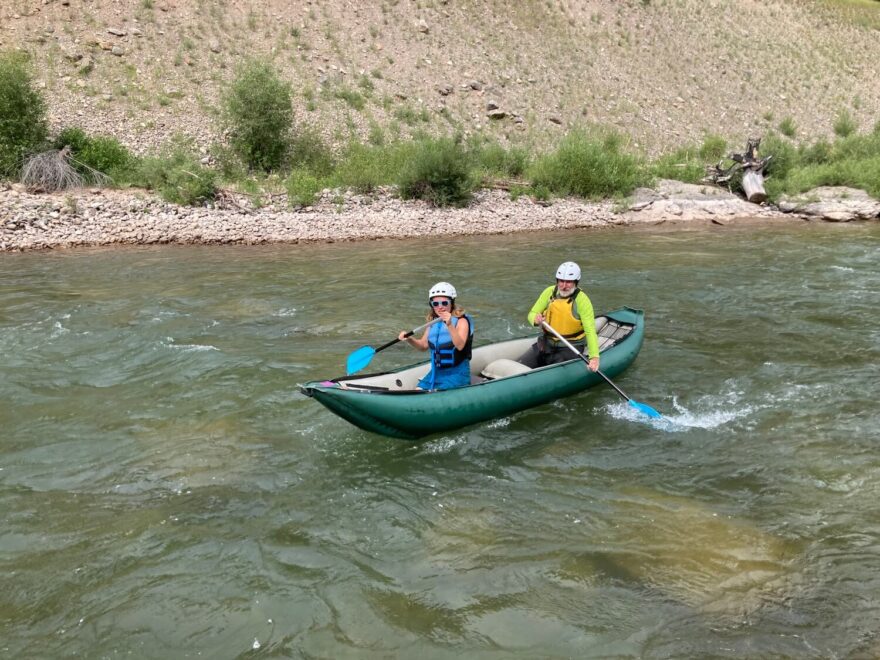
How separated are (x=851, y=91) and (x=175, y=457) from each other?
42.7m

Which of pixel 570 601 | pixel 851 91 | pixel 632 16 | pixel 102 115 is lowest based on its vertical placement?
pixel 570 601

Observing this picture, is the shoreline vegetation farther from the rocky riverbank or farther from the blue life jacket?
the blue life jacket

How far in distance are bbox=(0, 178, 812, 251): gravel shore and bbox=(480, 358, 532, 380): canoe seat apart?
10.3 m

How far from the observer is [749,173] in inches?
854

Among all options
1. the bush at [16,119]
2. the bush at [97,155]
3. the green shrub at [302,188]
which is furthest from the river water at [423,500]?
the bush at [16,119]

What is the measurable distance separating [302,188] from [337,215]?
1583 mm

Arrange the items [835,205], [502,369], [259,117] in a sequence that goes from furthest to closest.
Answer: [259,117] → [835,205] → [502,369]

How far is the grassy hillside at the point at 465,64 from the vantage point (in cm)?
2406

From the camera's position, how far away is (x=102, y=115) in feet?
72.4

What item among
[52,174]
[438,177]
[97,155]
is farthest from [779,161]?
[52,174]

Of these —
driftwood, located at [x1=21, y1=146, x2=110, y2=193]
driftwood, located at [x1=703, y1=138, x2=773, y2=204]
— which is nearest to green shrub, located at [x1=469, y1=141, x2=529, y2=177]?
driftwood, located at [x1=703, y1=138, x2=773, y2=204]

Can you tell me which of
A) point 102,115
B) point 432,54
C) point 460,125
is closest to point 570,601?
point 102,115

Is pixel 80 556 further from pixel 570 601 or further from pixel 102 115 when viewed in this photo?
pixel 102 115

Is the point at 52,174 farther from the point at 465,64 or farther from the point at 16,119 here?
the point at 465,64
